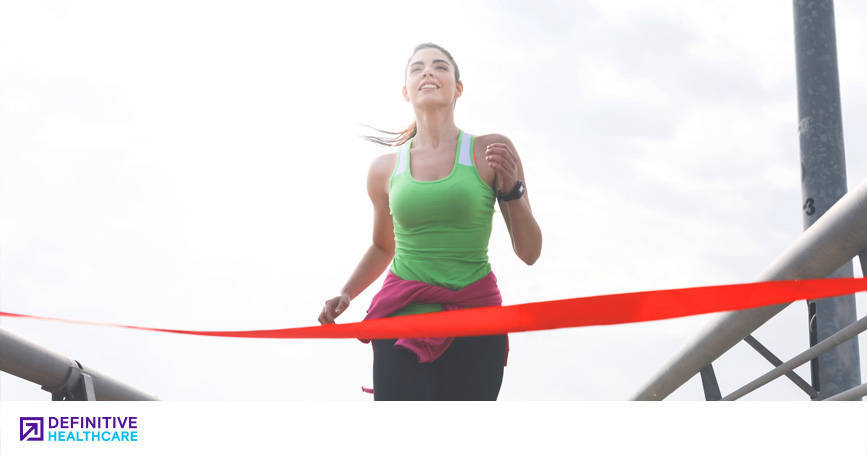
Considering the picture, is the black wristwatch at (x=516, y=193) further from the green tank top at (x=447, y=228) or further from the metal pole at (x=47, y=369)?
the metal pole at (x=47, y=369)

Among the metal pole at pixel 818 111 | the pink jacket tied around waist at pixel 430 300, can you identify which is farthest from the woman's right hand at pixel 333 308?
the metal pole at pixel 818 111

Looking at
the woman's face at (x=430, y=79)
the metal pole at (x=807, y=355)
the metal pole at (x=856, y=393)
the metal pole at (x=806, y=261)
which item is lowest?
the metal pole at (x=856, y=393)

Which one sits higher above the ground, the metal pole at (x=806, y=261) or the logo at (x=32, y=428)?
the metal pole at (x=806, y=261)

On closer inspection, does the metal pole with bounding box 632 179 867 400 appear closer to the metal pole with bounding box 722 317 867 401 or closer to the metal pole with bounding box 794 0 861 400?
the metal pole with bounding box 722 317 867 401

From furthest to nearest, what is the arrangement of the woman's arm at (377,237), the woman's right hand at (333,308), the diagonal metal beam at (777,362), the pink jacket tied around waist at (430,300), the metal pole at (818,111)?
1. the metal pole at (818,111)
2. the diagonal metal beam at (777,362)
3. the woman's arm at (377,237)
4. the woman's right hand at (333,308)
5. the pink jacket tied around waist at (430,300)

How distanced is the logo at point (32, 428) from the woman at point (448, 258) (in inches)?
35.1

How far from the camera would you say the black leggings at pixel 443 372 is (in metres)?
2.54

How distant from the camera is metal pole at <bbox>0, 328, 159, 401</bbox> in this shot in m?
2.99

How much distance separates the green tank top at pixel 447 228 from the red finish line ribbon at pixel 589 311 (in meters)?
0.19

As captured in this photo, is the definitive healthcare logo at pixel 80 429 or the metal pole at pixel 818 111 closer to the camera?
the definitive healthcare logo at pixel 80 429

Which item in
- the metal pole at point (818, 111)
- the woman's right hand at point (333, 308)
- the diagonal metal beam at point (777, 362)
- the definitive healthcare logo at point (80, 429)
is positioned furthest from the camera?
the metal pole at point (818, 111)

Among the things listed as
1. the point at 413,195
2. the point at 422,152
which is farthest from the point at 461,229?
the point at 422,152

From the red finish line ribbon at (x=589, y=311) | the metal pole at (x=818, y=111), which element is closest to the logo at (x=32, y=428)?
the red finish line ribbon at (x=589, y=311)

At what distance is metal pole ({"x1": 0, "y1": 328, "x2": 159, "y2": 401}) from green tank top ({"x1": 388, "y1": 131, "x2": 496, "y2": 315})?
1.47 metres
